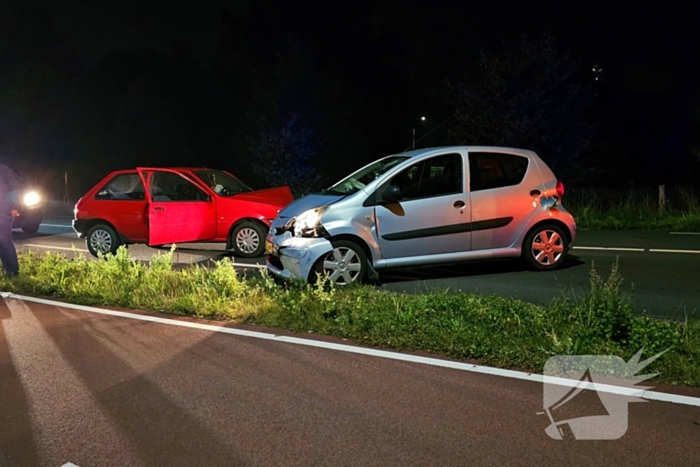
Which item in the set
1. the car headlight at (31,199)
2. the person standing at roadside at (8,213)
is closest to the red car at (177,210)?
the person standing at roadside at (8,213)

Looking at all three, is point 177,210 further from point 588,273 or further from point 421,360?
point 421,360

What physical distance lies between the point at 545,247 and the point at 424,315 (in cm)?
348

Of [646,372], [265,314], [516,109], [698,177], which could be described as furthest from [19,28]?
[646,372]

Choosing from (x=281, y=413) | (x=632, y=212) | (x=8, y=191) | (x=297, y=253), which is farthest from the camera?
(x=632, y=212)

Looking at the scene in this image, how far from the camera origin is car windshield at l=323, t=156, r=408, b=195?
28.0 ft

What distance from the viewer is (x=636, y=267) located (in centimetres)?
948

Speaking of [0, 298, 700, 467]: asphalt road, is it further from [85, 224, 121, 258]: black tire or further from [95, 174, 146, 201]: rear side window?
[95, 174, 146, 201]: rear side window

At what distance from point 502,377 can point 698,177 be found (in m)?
30.6

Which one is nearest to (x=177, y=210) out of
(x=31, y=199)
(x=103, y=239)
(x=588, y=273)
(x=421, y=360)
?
(x=103, y=239)

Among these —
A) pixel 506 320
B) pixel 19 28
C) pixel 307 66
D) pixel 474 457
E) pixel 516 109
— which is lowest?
pixel 474 457

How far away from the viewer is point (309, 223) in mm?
8062

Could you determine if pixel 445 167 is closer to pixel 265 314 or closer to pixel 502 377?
pixel 265 314

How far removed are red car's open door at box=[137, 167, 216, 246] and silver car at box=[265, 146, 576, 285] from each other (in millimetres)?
2831

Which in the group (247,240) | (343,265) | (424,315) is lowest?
(424,315)
